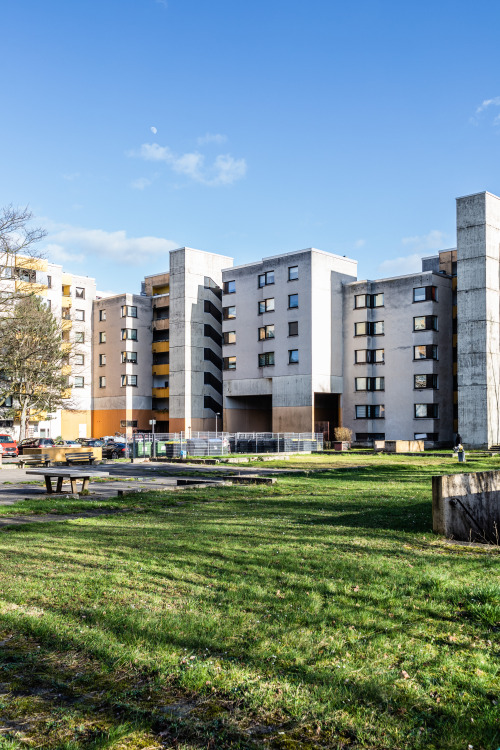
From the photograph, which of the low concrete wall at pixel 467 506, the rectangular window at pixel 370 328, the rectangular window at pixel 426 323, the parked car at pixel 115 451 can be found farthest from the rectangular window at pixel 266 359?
the low concrete wall at pixel 467 506

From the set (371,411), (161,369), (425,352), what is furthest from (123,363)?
(425,352)

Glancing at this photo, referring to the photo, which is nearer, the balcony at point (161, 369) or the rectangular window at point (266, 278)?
the rectangular window at point (266, 278)

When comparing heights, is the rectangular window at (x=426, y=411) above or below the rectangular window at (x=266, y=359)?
below

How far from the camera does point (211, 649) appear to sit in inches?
206

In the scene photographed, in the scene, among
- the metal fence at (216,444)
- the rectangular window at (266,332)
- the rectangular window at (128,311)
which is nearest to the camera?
the metal fence at (216,444)

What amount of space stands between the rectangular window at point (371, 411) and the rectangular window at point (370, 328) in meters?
7.48

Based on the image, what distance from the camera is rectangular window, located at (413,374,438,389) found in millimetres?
63312


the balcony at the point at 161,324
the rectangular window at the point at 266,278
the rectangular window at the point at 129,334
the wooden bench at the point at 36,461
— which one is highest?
the rectangular window at the point at 266,278

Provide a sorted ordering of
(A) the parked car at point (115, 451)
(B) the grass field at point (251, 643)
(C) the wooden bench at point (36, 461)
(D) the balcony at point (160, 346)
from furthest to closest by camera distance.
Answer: (D) the balcony at point (160, 346), (A) the parked car at point (115, 451), (C) the wooden bench at point (36, 461), (B) the grass field at point (251, 643)

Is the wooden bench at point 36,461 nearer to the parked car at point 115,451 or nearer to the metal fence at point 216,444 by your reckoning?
the metal fence at point 216,444

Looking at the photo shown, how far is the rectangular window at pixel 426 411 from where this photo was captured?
62.7 meters

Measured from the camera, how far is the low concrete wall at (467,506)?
10125mm

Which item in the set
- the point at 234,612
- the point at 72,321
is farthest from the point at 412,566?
the point at 72,321

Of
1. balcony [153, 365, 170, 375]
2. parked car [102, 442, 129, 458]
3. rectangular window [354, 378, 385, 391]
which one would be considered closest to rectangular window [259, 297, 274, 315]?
rectangular window [354, 378, 385, 391]
